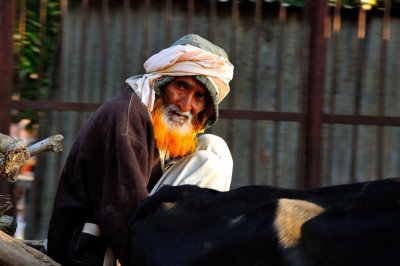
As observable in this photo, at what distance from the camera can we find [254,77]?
4336 mm

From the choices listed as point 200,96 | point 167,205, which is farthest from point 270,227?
point 200,96

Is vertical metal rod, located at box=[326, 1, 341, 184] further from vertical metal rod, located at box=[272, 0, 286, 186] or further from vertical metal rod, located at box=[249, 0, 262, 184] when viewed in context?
vertical metal rod, located at box=[249, 0, 262, 184]

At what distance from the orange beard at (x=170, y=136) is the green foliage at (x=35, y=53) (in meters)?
1.50

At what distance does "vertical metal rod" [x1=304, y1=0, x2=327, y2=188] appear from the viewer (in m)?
4.22

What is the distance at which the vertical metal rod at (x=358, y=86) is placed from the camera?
4375mm

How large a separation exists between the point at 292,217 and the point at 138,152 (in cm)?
85

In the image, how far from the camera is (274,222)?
1.98m

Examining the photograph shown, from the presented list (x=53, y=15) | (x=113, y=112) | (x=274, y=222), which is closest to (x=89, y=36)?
(x=53, y=15)

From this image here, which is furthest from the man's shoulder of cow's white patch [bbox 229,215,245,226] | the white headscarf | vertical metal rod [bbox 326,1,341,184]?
vertical metal rod [bbox 326,1,341,184]

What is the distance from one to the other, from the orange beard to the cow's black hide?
2.36 feet

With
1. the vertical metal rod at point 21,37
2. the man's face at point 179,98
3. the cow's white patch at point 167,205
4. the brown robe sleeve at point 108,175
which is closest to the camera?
the cow's white patch at point 167,205

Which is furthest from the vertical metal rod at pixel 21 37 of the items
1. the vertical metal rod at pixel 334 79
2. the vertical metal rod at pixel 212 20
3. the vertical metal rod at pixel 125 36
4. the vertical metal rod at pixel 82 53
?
the vertical metal rod at pixel 334 79

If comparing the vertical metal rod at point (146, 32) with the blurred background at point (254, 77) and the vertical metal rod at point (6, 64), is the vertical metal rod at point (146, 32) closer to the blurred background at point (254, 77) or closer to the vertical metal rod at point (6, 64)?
the blurred background at point (254, 77)

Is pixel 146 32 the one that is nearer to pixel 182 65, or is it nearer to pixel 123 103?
pixel 182 65
